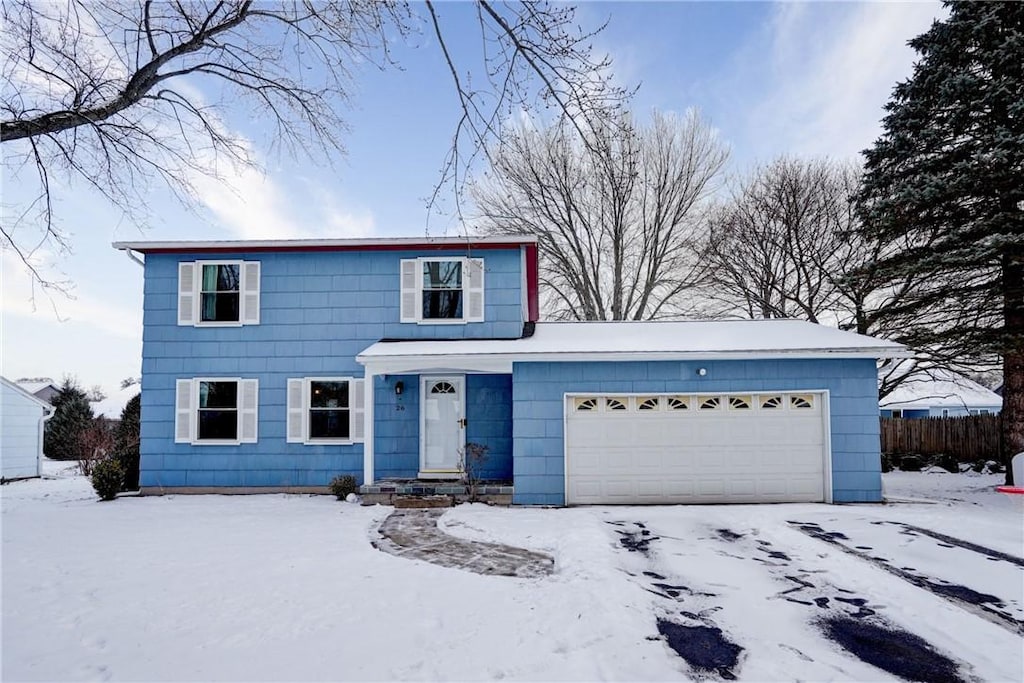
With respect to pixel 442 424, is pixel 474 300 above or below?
above

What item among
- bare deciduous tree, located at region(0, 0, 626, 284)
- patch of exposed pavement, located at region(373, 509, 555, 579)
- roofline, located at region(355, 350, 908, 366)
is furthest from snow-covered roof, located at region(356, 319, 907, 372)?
bare deciduous tree, located at region(0, 0, 626, 284)

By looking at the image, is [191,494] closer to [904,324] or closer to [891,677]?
[891,677]

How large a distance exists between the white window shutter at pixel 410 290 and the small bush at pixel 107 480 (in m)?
6.01

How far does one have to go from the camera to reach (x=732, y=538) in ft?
21.7

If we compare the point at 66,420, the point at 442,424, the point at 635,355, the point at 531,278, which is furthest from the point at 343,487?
the point at 66,420

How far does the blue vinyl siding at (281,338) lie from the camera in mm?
10250

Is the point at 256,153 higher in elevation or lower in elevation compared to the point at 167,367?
higher

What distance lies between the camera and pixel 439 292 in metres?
10.6

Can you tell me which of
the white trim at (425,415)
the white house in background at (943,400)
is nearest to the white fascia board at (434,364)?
the white trim at (425,415)

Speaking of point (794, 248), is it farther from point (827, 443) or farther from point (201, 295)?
point (201, 295)

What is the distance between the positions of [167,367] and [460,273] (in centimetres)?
608

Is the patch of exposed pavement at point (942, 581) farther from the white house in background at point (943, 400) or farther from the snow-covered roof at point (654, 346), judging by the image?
the white house in background at point (943, 400)

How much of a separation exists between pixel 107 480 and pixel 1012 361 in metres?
17.2

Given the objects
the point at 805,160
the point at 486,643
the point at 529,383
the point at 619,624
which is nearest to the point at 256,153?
the point at 529,383
